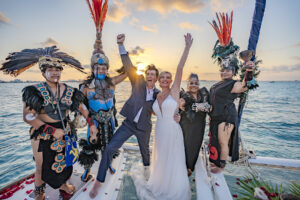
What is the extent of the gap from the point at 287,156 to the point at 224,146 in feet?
22.7

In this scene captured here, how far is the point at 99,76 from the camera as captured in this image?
2395 mm

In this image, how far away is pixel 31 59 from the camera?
181 centimetres

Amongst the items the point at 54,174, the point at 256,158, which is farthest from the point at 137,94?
the point at 256,158

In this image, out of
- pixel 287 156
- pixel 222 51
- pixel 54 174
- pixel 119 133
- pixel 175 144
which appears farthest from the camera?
pixel 287 156

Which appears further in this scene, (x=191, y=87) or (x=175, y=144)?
(x=191, y=87)

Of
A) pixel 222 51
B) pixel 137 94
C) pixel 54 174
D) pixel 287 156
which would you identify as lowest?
pixel 287 156

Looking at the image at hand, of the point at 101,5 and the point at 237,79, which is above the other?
the point at 101,5

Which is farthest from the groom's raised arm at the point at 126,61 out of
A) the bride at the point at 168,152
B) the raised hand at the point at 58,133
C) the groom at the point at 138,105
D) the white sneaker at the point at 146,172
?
the white sneaker at the point at 146,172

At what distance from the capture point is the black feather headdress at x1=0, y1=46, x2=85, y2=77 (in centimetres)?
174

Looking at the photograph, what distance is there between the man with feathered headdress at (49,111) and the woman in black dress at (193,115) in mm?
1851

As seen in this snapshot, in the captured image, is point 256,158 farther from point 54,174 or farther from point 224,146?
point 54,174

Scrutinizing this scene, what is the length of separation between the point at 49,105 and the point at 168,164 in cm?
200

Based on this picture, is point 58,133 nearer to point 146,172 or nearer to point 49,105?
point 49,105

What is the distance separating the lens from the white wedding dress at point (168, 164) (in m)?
2.28
